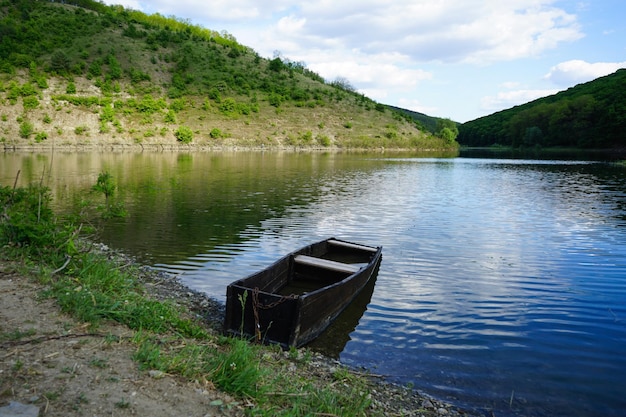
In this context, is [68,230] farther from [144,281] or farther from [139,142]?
[139,142]

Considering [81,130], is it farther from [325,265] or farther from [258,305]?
[258,305]

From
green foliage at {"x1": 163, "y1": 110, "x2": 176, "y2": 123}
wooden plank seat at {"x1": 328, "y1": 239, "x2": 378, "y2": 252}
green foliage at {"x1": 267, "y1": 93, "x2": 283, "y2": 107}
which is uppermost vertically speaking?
green foliage at {"x1": 267, "y1": 93, "x2": 283, "y2": 107}

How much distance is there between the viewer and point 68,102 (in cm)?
9069

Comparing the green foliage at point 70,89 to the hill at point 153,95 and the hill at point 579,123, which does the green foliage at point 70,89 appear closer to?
the hill at point 153,95

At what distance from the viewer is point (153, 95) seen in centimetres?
10544

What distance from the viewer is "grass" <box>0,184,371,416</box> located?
6090 mm

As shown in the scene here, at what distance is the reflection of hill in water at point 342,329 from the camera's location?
9539mm

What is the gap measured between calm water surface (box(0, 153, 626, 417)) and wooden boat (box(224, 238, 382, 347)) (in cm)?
65

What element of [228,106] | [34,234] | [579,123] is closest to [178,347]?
[34,234]

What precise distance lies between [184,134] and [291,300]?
90.0 m

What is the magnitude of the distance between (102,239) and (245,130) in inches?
3509

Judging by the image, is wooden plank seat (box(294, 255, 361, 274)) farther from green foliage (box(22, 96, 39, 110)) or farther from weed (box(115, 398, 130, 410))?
green foliage (box(22, 96, 39, 110))

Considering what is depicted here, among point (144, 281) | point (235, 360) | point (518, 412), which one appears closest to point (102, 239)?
point (144, 281)

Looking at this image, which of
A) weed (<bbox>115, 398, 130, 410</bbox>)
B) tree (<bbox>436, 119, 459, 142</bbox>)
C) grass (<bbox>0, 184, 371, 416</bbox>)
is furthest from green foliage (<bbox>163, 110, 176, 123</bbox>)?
weed (<bbox>115, 398, 130, 410</bbox>)
